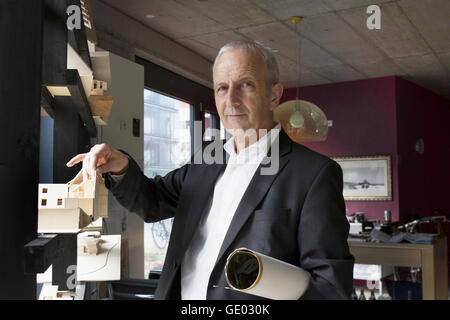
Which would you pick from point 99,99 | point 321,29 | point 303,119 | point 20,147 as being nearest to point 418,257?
point 303,119

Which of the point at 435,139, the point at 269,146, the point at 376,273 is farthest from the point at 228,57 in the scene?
the point at 435,139

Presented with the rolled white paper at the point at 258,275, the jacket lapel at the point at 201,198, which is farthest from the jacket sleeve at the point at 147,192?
the rolled white paper at the point at 258,275

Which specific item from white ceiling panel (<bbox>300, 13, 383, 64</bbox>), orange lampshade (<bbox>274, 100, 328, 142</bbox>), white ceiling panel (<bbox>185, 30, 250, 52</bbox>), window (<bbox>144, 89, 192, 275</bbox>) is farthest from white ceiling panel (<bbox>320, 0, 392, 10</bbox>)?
window (<bbox>144, 89, 192, 275</bbox>)

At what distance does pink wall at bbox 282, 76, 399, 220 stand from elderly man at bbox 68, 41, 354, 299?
5620mm

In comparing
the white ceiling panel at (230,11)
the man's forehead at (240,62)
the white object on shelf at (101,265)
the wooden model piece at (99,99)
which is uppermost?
the white ceiling panel at (230,11)

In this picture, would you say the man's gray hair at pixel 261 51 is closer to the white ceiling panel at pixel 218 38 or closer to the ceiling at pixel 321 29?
the ceiling at pixel 321 29

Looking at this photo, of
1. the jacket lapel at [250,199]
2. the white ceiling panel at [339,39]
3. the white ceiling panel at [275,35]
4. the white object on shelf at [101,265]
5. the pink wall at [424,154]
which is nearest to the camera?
the jacket lapel at [250,199]

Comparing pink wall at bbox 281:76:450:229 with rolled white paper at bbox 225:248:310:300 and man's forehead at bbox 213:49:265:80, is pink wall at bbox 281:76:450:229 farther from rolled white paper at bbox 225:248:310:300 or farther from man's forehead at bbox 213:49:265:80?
rolled white paper at bbox 225:248:310:300

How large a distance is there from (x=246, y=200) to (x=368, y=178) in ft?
19.1

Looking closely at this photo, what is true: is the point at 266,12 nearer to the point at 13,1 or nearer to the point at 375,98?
the point at 375,98

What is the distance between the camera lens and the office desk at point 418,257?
12.0 ft

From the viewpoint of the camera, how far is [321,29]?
4.56 m

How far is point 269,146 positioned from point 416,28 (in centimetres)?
391

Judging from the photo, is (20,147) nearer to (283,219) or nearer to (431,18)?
(283,219)
